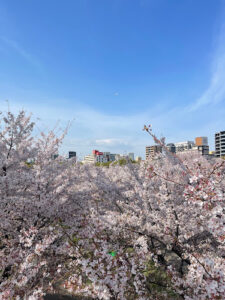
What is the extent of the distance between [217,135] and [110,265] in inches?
5586

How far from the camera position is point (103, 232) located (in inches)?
299

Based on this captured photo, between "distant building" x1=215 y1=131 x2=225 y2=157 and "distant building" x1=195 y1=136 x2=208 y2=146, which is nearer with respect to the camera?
"distant building" x1=215 y1=131 x2=225 y2=157

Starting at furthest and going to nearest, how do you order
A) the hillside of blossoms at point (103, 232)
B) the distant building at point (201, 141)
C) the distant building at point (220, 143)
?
1. the distant building at point (201, 141)
2. the distant building at point (220, 143)
3. the hillside of blossoms at point (103, 232)

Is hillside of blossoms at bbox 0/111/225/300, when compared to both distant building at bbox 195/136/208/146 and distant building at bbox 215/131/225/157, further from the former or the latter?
distant building at bbox 195/136/208/146

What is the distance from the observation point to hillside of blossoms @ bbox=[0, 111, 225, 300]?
4.65 m

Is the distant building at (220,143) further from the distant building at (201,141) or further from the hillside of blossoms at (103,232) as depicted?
the hillside of blossoms at (103,232)

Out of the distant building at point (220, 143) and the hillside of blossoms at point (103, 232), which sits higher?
the distant building at point (220, 143)

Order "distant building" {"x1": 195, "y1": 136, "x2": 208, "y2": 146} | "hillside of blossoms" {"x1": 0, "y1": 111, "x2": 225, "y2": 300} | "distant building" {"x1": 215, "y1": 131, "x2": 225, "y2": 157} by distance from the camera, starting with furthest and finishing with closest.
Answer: "distant building" {"x1": 195, "y1": 136, "x2": 208, "y2": 146}
"distant building" {"x1": 215, "y1": 131, "x2": 225, "y2": 157}
"hillside of blossoms" {"x1": 0, "y1": 111, "x2": 225, "y2": 300}

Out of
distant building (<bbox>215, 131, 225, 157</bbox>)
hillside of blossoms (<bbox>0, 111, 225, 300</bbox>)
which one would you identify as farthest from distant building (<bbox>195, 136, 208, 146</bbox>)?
hillside of blossoms (<bbox>0, 111, 225, 300</bbox>)

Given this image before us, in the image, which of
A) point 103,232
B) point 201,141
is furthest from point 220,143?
point 103,232

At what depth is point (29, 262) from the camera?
5547 millimetres

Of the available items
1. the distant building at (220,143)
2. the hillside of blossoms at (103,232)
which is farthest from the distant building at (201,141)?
the hillside of blossoms at (103,232)

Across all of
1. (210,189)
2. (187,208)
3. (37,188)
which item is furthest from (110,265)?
(37,188)

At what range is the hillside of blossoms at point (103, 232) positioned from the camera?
4648 mm
